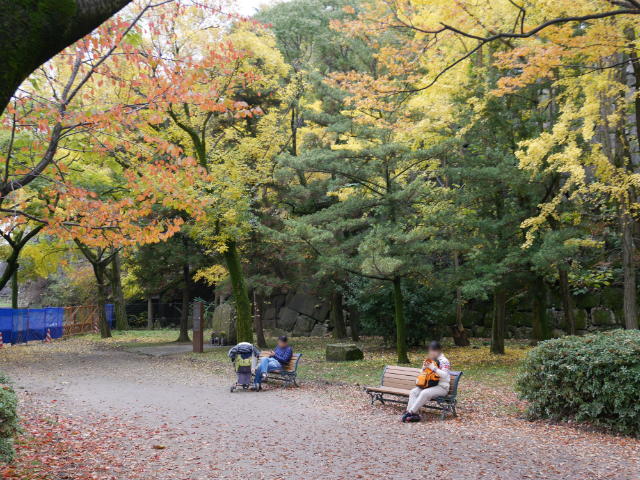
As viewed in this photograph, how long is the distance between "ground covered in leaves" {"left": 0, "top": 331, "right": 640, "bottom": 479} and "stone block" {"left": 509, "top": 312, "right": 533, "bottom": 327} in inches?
386

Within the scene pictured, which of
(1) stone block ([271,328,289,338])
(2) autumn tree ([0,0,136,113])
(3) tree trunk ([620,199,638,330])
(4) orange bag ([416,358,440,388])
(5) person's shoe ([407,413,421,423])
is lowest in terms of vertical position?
(1) stone block ([271,328,289,338])

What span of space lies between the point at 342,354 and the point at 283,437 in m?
7.93

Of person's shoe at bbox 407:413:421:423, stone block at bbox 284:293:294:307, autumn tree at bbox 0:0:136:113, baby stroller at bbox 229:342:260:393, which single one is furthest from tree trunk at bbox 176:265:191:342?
autumn tree at bbox 0:0:136:113

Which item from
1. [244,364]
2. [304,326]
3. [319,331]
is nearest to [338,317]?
[319,331]

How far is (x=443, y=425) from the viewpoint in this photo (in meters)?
6.43

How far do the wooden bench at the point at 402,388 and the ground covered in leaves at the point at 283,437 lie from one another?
22 centimetres

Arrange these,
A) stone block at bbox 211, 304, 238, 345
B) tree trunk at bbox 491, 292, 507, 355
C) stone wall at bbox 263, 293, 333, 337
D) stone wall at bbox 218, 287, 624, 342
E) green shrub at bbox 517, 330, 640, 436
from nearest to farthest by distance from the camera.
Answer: green shrub at bbox 517, 330, 640, 436
tree trunk at bbox 491, 292, 507, 355
stone wall at bbox 218, 287, 624, 342
stone block at bbox 211, 304, 238, 345
stone wall at bbox 263, 293, 333, 337

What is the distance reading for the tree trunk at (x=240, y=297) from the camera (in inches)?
547

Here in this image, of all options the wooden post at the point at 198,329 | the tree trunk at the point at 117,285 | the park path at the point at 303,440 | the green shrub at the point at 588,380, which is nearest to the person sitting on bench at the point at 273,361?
the park path at the point at 303,440

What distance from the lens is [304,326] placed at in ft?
78.7

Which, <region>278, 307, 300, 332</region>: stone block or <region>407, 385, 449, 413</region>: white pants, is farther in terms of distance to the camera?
<region>278, 307, 300, 332</region>: stone block

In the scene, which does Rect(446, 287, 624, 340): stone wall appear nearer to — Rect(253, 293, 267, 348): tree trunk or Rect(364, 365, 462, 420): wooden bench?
Rect(253, 293, 267, 348): tree trunk

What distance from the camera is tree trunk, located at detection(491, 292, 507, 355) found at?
1388cm

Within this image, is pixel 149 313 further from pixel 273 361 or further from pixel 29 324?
pixel 273 361
